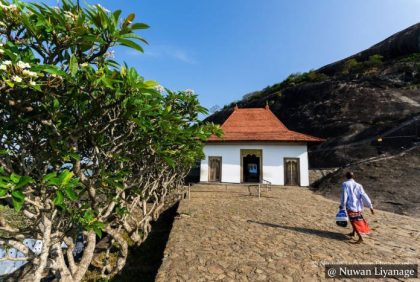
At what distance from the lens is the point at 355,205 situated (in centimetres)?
664

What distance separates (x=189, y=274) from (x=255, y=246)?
1982 millimetres

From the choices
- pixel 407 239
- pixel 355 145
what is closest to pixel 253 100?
pixel 355 145

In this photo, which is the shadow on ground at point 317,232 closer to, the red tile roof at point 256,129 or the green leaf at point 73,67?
the green leaf at point 73,67

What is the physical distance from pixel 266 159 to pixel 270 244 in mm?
12992

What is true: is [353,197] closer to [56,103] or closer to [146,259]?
[146,259]

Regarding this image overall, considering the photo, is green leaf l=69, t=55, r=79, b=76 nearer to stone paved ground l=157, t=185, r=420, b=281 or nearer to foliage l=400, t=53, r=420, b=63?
stone paved ground l=157, t=185, r=420, b=281

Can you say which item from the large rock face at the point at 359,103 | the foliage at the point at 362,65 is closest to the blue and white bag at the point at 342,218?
the large rock face at the point at 359,103

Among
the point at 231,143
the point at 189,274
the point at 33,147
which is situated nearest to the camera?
the point at 33,147

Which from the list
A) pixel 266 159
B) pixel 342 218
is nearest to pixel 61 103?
pixel 342 218

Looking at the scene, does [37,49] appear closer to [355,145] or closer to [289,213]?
[289,213]

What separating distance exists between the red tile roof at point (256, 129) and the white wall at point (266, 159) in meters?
0.59

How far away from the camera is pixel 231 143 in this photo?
1931 cm

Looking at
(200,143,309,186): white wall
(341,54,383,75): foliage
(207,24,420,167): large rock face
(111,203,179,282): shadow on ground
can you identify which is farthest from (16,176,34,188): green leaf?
(341,54,383,75): foliage

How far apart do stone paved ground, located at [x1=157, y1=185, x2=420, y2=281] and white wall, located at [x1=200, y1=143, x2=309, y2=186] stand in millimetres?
8376
